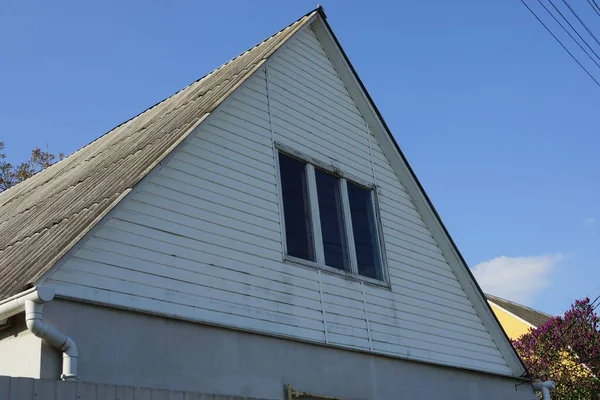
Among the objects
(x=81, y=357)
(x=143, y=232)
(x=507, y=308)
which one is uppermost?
(x=507, y=308)

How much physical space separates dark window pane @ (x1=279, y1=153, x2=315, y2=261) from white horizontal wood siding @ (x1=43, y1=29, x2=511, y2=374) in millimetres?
263

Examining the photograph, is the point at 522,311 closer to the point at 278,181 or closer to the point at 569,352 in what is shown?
the point at 569,352

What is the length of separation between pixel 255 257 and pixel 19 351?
9.92 ft

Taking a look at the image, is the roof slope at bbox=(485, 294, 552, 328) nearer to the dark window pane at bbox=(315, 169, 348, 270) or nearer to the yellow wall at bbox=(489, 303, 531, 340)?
the yellow wall at bbox=(489, 303, 531, 340)

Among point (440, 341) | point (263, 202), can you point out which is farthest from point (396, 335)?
point (263, 202)

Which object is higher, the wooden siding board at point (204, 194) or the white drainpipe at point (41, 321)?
the wooden siding board at point (204, 194)

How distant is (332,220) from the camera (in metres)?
10.8

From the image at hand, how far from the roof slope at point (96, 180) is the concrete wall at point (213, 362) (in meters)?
0.75

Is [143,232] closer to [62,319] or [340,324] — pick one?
[62,319]

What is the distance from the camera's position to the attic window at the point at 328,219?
10039 mm

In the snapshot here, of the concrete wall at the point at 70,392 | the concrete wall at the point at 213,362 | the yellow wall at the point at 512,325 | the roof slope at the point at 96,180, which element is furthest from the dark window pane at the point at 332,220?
the yellow wall at the point at 512,325

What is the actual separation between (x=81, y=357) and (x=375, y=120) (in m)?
6.65

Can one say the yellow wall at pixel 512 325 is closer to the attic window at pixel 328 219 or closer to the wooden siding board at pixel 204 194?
the attic window at pixel 328 219

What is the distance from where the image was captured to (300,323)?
9188 millimetres
